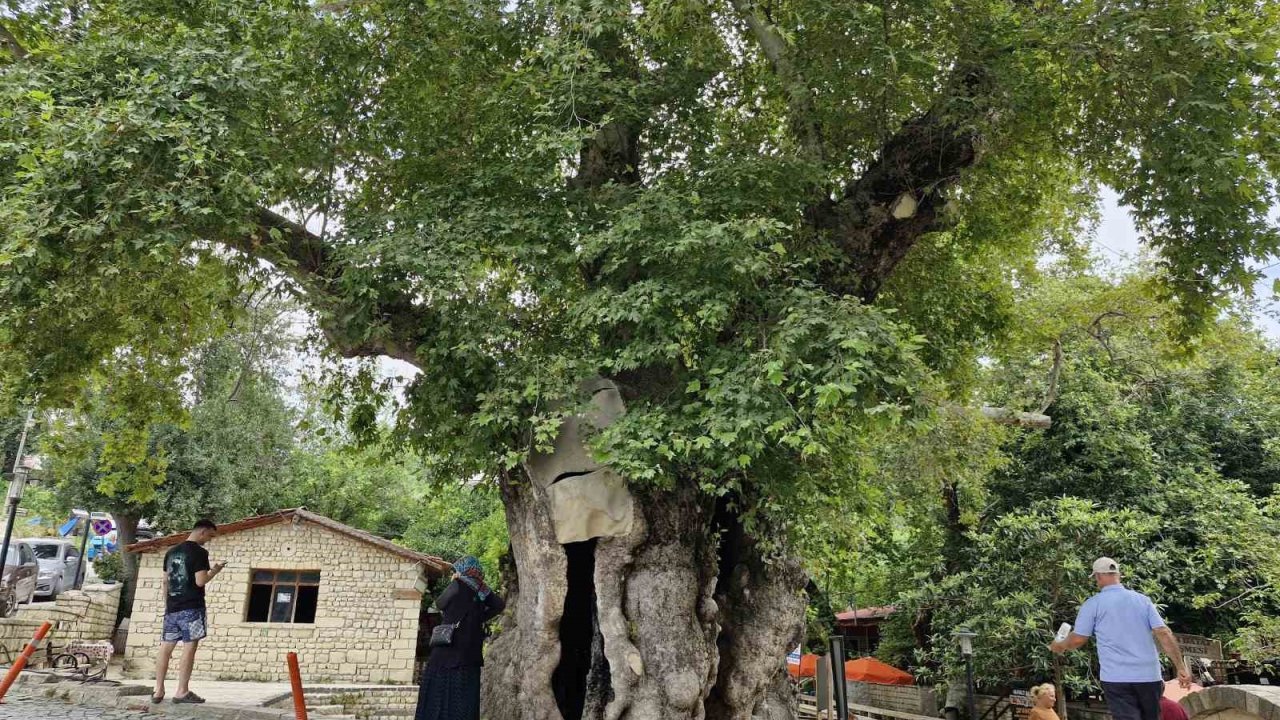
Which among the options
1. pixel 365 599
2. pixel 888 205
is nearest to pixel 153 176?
pixel 888 205

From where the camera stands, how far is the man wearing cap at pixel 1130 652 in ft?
17.7

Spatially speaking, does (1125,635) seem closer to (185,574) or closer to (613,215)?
(613,215)

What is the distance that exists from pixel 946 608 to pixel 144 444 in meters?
13.8

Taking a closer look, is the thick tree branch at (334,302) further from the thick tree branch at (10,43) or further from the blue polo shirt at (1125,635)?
the blue polo shirt at (1125,635)

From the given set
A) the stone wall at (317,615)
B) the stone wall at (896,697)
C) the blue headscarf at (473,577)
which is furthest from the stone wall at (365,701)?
the stone wall at (896,697)

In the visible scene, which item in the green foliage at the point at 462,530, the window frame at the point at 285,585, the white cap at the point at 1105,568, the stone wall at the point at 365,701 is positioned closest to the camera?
the white cap at the point at 1105,568

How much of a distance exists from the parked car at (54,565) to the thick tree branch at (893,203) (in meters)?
21.3

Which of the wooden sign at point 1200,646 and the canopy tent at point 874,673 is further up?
the wooden sign at point 1200,646

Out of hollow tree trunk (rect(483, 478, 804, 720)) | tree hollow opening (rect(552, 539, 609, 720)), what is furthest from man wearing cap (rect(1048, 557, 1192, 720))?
tree hollow opening (rect(552, 539, 609, 720))

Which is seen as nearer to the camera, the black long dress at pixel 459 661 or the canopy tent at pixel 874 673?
the black long dress at pixel 459 661

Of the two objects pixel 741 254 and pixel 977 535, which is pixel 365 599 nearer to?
pixel 977 535

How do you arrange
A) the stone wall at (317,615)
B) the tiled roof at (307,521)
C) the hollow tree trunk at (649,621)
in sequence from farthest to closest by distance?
the tiled roof at (307,521) → the stone wall at (317,615) → the hollow tree trunk at (649,621)

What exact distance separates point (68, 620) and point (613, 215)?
563 inches

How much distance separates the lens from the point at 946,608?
16234 mm
